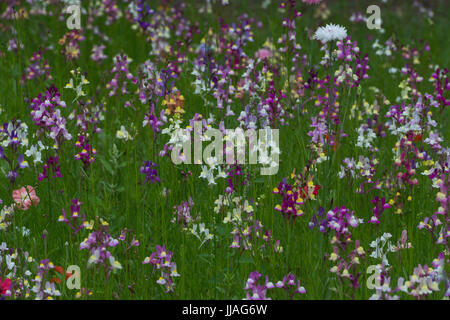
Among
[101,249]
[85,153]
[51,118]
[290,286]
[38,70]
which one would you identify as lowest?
[290,286]

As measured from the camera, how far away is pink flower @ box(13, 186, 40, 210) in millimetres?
3881

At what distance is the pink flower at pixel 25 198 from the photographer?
153 inches

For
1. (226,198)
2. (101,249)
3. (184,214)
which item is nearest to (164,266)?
(101,249)

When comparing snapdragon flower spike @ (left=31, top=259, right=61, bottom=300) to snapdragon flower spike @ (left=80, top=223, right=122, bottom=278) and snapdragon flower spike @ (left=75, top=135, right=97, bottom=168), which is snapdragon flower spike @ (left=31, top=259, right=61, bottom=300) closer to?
snapdragon flower spike @ (left=80, top=223, right=122, bottom=278)

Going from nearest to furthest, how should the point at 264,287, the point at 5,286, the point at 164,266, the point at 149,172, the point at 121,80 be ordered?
the point at 264,287 → the point at 5,286 → the point at 164,266 → the point at 149,172 → the point at 121,80

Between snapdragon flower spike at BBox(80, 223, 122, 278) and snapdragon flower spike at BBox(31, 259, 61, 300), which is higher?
snapdragon flower spike at BBox(80, 223, 122, 278)

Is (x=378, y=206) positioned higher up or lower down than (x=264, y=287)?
higher up

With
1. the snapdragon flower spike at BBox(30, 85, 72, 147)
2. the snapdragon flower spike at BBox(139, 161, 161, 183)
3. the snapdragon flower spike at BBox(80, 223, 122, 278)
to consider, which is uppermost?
the snapdragon flower spike at BBox(30, 85, 72, 147)

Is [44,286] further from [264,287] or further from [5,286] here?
[264,287]

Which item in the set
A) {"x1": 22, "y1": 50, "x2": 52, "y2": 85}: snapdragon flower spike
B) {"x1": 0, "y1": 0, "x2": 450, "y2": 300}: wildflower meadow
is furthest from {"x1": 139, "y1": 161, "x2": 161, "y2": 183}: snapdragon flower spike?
{"x1": 22, "y1": 50, "x2": 52, "y2": 85}: snapdragon flower spike

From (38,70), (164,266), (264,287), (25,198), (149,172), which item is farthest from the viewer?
(38,70)

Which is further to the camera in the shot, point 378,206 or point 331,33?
point 378,206

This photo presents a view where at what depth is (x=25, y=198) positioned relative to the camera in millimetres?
3811
